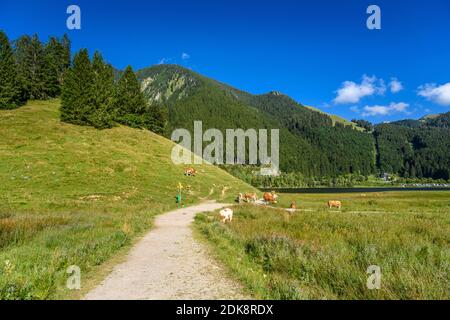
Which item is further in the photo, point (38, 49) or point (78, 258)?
point (38, 49)

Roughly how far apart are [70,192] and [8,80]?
175ft

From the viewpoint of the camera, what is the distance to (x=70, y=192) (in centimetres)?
3912

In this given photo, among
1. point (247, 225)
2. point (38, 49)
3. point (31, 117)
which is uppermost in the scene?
point (38, 49)

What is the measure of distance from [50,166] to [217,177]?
99.2 feet

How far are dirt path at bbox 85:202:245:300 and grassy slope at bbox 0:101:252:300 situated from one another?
103cm

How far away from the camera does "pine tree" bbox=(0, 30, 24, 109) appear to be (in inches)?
2840

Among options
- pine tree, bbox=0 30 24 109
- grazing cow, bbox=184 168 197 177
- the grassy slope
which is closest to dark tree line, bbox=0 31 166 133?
pine tree, bbox=0 30 24 109

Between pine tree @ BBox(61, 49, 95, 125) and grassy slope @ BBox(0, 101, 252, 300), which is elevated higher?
pine tree @ BBox(61, 49, 95, 125)

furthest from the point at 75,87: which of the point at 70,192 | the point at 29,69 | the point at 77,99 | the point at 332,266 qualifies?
the point at 332,266

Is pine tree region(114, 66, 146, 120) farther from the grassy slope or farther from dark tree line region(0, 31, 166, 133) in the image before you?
the grassy slope

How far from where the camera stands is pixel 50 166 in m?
46.2

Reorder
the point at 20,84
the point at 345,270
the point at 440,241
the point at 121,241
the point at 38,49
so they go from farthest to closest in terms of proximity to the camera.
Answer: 1. the point at 38,49
2. the point at 20,84
3. the point at 440,241
4. the point at 121,241
5. the point at 345,270
